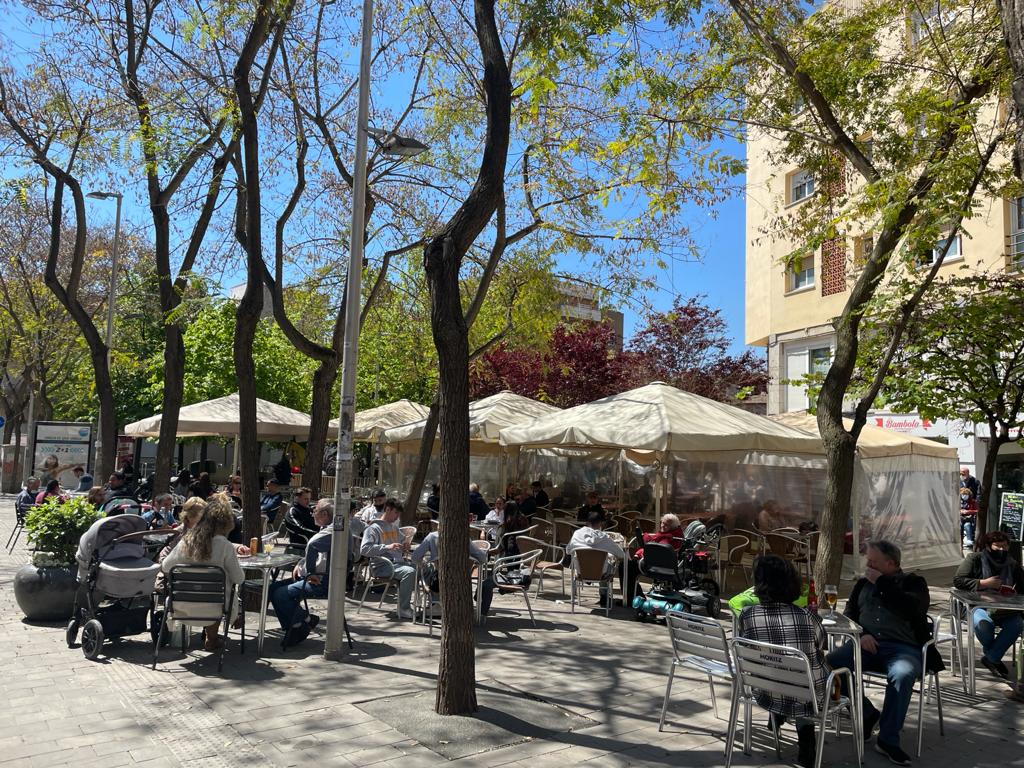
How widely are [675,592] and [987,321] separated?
5.97 meters

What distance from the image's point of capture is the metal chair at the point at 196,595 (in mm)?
6812

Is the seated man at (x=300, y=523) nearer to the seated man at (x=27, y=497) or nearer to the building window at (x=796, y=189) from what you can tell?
the seated man at (x=27, y=497)

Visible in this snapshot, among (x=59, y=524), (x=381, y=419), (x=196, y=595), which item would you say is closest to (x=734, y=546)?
(x=196, y=595)

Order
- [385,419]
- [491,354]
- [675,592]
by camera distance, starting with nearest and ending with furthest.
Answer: [675,592] → [385,419] → [491,354]

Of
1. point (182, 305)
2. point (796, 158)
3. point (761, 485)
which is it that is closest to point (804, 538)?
point (761, 485)

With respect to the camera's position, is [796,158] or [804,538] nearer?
[796,158]

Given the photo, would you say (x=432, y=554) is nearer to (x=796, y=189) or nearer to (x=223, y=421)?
(x=223, y=421)

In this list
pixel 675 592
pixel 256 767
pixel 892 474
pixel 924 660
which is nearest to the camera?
pixel 256 767

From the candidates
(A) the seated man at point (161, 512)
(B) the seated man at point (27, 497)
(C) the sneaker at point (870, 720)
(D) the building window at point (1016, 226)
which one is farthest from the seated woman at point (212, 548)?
(D) the building window at point (1016, 226)

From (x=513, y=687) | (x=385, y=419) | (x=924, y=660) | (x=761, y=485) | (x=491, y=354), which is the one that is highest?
(x=491, y=354)

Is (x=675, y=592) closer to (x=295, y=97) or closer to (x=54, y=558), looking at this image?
(x=54, y=558)

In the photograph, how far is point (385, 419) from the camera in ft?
66.6

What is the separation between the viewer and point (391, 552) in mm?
9711

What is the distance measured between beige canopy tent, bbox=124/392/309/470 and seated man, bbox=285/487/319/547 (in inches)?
230
